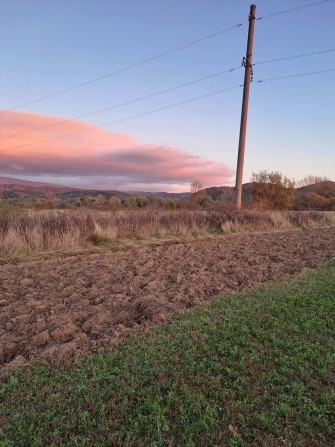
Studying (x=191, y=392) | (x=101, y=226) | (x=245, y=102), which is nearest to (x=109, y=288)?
(x=191, y=392)

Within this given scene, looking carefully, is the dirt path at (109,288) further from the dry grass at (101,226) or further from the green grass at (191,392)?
the dry grass at (101,226)

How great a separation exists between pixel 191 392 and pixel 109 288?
3.72m

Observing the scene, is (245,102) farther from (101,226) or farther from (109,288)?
(109,288)

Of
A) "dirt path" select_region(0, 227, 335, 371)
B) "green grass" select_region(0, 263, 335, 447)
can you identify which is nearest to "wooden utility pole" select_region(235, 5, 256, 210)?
"dirt path" select_region(0, 227, 335, 371)

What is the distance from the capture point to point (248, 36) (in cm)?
1881

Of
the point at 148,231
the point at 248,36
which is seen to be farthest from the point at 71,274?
the point at 248,36

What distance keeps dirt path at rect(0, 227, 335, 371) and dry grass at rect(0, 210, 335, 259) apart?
1.24 meters

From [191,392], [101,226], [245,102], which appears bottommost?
[191,392]

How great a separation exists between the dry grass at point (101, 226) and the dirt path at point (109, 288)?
48.8 inches

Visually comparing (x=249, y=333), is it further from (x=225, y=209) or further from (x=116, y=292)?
(x=225, y=209)

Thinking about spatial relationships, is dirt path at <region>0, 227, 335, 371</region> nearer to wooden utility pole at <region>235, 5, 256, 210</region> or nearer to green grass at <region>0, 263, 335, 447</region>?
green grass at <region>0, 263, 335, 447</region>

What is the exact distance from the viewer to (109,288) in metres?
6.60

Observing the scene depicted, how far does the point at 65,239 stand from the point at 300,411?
9257mm

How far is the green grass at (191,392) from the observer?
2.64m
